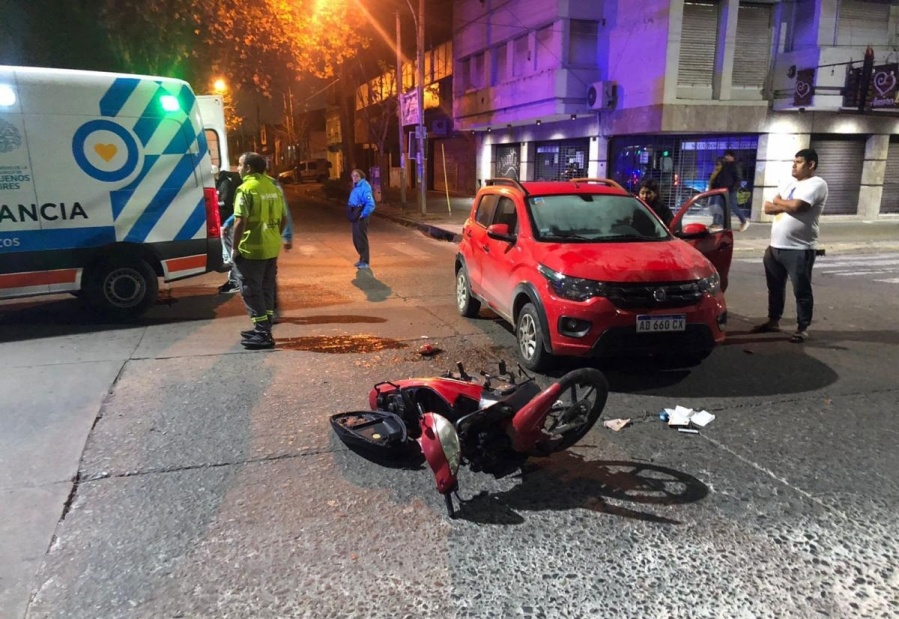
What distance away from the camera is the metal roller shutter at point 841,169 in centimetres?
2081

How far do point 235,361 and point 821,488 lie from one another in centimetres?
499

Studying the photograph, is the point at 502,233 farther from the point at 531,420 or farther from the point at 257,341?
the point at 531,420

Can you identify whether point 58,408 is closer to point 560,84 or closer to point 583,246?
point 583,246

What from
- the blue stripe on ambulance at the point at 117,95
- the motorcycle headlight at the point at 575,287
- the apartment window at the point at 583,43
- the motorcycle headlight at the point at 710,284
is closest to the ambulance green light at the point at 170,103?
the blue stripe on ambulance at the point at 117,95

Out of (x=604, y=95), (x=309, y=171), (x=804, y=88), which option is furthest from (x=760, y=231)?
(x=309, y=171)

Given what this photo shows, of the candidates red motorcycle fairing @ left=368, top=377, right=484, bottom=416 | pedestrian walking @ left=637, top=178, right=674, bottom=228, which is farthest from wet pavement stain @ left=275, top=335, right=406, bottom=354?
pedestrian walking @ left=637, top=178, right=674, bottom=228

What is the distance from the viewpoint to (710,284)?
5578mm

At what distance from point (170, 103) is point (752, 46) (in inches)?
711

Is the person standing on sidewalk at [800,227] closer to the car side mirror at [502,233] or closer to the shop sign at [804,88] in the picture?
the car side mirror at [502,233]

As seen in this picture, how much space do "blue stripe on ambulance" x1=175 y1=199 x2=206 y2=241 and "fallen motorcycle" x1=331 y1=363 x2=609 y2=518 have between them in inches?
196

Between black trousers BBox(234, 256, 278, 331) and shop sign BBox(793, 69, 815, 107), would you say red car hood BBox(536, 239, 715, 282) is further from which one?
shop sign BBox(793, 69, 815, 107)

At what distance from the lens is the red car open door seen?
695cm

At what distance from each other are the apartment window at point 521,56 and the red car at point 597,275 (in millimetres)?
19799

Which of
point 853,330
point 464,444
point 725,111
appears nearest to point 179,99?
point 464,444
